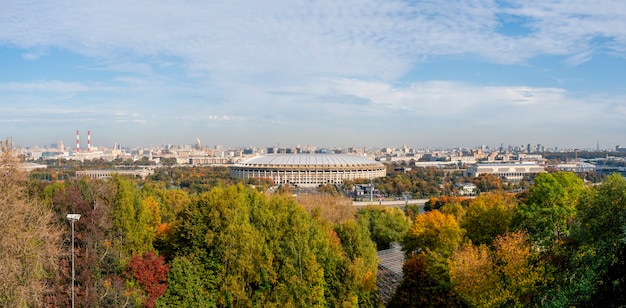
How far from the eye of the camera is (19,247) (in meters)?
11.1

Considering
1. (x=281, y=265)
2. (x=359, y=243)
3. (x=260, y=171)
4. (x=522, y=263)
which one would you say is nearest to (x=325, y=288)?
(x=281, y=265)

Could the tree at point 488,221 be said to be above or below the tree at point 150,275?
above

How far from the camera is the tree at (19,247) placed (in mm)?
10930

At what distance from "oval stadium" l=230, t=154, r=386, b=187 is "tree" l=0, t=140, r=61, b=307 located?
65.2m

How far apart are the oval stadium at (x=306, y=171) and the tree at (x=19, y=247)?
65.2 m

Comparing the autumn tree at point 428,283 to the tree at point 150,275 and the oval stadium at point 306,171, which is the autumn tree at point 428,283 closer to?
the tree at point 150,275

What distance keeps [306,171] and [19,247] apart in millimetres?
70335

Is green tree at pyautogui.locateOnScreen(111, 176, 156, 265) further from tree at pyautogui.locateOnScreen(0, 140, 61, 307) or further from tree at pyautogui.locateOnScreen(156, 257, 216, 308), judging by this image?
tree at pyautogui.locateOnScreen(0, 140, 61, 307)

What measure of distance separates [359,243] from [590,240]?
8.05 meters

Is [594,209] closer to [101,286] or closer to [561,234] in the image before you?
[561,234]

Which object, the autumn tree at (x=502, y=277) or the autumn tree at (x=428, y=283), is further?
the autumn tree at (x=428, y=283)

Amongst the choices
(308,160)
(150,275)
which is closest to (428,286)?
(150,275)

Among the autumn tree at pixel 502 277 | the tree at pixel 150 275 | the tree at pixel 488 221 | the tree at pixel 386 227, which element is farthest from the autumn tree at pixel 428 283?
the tree at pixel 386 227

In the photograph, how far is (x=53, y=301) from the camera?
12.6m
